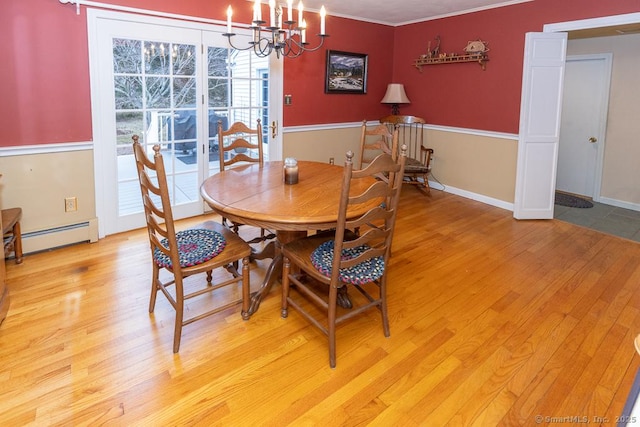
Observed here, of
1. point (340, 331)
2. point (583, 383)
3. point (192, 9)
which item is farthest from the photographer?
point (192, 9)

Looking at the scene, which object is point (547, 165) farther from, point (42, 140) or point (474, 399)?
point (42, 140)

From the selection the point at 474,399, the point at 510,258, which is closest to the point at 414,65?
the point at 510,258

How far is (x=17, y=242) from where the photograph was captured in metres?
3.01

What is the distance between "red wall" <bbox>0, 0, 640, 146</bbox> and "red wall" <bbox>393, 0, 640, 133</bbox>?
0.04 ft

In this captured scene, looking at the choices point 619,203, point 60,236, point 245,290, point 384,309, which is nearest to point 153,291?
point 245,290

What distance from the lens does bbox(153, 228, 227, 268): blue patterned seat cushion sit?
6.85ft

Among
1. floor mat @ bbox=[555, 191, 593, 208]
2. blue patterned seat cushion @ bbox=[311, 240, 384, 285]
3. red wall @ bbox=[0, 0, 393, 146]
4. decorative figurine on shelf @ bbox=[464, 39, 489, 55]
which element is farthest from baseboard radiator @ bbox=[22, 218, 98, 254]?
floor mat @ bbox=[555, 191, 593, 208]

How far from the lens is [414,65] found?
5582mm

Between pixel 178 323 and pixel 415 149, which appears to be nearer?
pixel 178 323

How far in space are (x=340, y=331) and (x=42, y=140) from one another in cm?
279

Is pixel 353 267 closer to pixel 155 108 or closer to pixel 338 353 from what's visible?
pixel 338 353

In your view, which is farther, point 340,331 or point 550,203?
point 550,203

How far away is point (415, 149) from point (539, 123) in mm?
1856

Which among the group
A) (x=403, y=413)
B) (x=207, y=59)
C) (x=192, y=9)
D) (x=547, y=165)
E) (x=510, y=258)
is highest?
(x=192, y=9)
